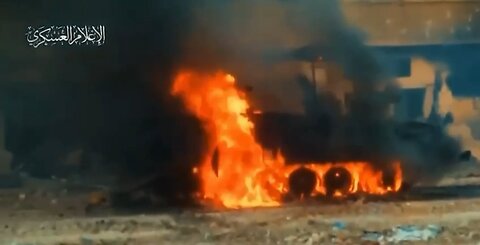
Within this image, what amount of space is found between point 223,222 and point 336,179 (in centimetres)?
40

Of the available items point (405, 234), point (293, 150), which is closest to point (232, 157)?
point (293, 150)

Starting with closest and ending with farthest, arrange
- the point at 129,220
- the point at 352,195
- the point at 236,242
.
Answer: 1. the point at 236,242
2. the point at 129,220
3. the point at 352,195

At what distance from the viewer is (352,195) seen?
8.66ft

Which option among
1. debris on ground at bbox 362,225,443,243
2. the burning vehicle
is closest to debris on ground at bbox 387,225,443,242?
debris on ground at bbox 362,225,443,243

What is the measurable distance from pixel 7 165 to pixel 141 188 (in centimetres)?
40

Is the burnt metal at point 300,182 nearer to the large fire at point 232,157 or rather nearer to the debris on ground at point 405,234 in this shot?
the large fire at point 232,157

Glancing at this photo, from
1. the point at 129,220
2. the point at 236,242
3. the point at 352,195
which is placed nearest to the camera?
the point at 236,242

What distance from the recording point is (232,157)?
8.47 ft

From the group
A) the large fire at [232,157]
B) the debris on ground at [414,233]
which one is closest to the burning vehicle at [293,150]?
the large fire at [232,157]

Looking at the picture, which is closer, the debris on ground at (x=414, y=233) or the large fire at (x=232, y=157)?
the debris on ground at (x=414, y=233)

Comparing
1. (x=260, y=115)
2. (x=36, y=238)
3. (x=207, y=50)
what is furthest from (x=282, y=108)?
(x=36, y=238)

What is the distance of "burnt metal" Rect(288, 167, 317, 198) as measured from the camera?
2607 millimetres

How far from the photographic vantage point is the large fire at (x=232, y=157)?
254cm

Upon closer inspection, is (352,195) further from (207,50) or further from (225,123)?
(207,50)
